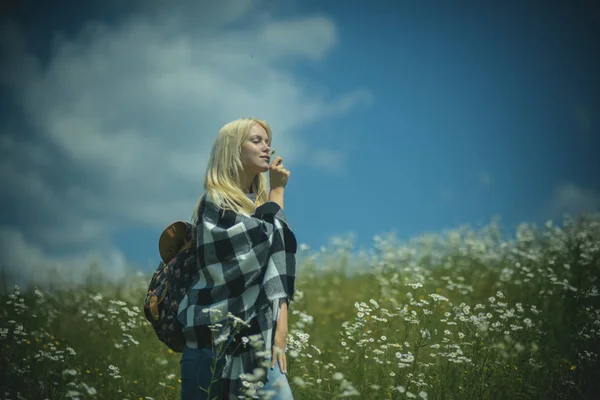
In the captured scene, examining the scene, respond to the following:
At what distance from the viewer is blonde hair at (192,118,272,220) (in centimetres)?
282

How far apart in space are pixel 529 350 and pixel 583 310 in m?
1.29

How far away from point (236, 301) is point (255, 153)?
0.86 meters

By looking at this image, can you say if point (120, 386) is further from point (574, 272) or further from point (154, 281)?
point (574, 272)

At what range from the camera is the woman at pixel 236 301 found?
2.60m

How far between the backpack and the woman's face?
491mm

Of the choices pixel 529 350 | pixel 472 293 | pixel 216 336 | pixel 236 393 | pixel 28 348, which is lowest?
pixel 236 393

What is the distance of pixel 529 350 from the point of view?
4.16m

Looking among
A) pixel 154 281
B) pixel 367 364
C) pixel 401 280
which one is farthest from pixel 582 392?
pixel 154 281

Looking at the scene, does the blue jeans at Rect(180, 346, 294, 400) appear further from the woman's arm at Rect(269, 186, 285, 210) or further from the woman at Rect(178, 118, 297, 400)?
the woman's arm at Rect(269, 186, 285, 210)

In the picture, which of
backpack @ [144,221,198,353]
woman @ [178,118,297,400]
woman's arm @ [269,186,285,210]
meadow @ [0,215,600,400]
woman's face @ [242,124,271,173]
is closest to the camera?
woman @ [178,118,297,400]

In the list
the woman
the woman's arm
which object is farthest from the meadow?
the woman's arm

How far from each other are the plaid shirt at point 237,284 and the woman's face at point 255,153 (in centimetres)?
37

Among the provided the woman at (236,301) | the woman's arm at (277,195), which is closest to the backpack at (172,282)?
the woman at (236,301)

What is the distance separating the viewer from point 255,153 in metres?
2.97
